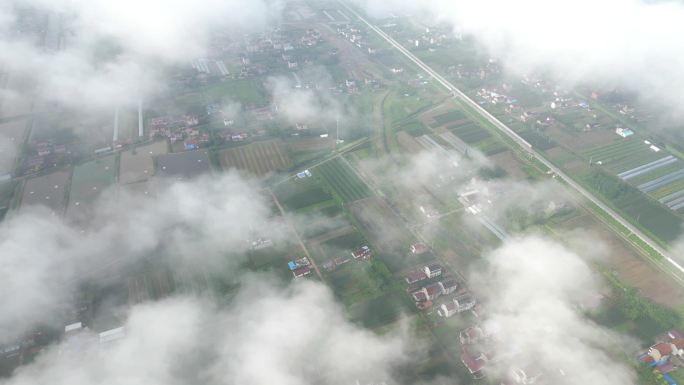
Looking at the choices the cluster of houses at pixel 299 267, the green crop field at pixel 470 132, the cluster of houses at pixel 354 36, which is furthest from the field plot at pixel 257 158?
the cluster of houses at pixel 354 36

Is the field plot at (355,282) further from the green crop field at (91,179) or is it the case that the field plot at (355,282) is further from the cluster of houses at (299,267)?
the green crop field at (91,179)

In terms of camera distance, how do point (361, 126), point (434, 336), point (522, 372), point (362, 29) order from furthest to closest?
point (362, 29) → point (361, 126) → point (434, 336) → point (522, 372)

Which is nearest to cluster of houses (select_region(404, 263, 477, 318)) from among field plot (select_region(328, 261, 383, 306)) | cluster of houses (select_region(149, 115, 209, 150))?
field plot (select_region(328, 261, 383, 306))

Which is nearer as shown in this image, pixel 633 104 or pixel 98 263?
pixel 98 263

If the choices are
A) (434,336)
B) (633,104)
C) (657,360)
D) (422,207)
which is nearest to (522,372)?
(434,336)

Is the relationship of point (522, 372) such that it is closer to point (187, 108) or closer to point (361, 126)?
point (361, 126)

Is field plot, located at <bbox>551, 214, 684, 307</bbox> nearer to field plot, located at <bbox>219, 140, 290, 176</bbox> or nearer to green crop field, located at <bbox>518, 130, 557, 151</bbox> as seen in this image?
green crop field, located at <bbox>518, 130, 557, 151</bbox>

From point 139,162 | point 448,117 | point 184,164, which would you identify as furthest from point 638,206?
point 139,162
